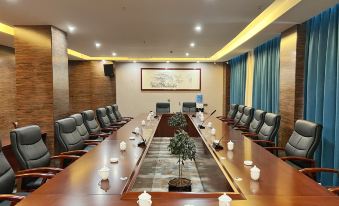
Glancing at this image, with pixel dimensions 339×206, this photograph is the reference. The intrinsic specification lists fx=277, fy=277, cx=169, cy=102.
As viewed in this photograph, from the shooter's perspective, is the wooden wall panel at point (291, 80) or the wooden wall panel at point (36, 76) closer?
the wooden wall panel at point (291, 80)

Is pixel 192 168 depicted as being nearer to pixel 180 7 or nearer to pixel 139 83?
pixel 180 7

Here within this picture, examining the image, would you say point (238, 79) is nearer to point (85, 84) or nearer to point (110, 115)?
point (110, 115)

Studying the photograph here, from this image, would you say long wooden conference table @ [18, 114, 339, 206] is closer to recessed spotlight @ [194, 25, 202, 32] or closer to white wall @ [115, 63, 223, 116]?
recessed spotlight @ [194, 25, 202, 32]

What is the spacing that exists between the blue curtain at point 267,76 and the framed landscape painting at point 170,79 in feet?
11.0

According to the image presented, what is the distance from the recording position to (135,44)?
21.6ft

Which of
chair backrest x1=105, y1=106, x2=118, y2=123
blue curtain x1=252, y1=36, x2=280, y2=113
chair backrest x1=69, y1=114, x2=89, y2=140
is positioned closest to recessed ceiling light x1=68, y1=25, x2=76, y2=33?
chair backrest x1=69, y1=114, x2=89, y2=140

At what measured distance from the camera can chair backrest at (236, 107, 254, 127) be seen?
17.9ft

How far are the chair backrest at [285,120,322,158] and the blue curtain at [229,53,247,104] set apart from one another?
4784 mm

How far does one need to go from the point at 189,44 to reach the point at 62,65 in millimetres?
2922

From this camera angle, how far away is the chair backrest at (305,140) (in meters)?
2.98

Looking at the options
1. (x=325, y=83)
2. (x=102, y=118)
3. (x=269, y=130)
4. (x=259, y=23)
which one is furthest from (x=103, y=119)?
(x=325, y=83)

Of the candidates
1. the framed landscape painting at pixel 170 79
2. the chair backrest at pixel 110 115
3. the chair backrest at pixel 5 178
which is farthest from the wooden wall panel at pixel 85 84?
the chair backrest at pixel 5 178

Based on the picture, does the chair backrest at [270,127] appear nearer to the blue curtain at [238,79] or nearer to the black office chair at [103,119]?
the black office chair at [103,119]

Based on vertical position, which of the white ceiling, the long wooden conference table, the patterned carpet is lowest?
the patterned carpet
